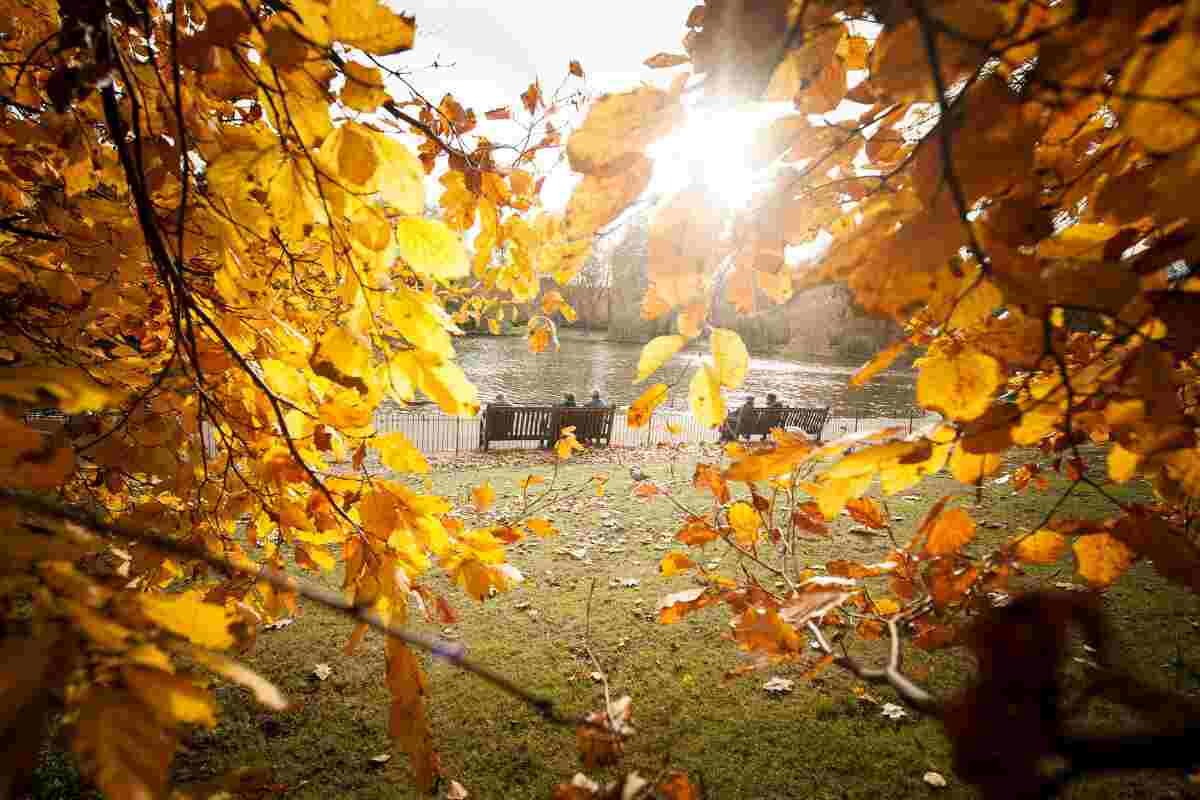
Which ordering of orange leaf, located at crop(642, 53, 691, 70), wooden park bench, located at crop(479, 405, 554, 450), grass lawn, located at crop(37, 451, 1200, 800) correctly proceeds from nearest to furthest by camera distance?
1. orange leaf, located at crop(642, 53, 691, 70)
2. grass lawn, located at crop(37, 451, 1200, 800)
3. wooden park bench, located at crop(479, 405, 554, 450)

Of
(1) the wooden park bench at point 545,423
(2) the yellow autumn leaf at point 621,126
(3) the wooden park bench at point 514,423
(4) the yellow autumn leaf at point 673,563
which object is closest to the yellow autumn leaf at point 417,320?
(2) the yellow autumn leaf at point 621,126

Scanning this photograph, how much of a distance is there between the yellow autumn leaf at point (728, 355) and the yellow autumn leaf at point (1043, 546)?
2.78ft

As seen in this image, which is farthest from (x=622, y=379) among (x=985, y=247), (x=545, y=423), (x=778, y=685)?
(x=985, y=247)

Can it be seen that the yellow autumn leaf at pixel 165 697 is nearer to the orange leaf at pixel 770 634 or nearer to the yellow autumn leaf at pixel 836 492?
the yellow autumn leaf at pixel 836 492

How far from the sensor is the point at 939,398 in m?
0.91

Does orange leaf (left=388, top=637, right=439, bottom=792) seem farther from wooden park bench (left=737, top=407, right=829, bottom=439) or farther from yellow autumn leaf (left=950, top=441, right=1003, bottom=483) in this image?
wooden park bench (left=737, top=407, right=829, bottom=439)

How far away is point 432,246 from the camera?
1.11 m

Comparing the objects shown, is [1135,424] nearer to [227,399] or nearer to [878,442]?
[878,442]

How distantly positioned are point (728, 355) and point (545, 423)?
10.6m

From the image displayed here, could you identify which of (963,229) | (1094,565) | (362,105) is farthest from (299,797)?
(963,229)

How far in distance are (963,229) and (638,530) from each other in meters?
6.31

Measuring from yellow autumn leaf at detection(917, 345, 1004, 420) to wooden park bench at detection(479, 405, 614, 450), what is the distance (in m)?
10.5

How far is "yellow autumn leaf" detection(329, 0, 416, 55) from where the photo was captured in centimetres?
79

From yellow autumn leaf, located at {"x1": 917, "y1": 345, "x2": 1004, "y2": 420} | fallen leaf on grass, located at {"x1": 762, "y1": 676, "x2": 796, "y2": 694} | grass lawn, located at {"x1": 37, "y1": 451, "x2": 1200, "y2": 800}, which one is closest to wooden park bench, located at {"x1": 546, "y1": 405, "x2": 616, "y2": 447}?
grass lawn, located at {"x1": 37, "y1": 451, "x2": 1200, "y2": 800}
